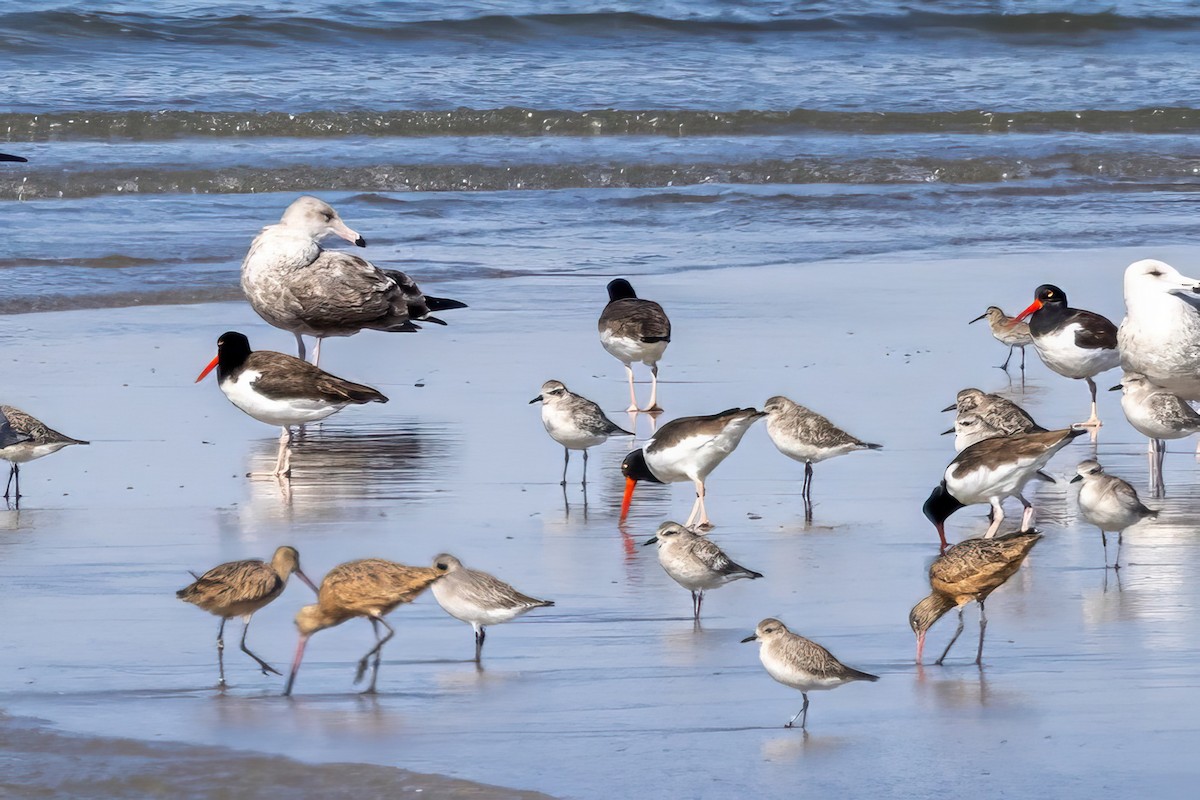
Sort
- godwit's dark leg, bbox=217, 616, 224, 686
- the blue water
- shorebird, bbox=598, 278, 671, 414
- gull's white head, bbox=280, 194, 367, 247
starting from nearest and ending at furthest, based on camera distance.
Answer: godwit's dark leg, bbox=217, 616, 224, 686
shorebird, bbox=598, 278, 671, 414
gull's white head, bbox=280, 194, 367, 247
the blue water

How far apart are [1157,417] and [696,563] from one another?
306 centimetres

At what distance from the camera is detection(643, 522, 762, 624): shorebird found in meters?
6.52

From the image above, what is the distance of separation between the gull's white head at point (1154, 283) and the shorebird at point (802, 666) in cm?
487

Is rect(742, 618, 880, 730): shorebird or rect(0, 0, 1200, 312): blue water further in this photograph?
rect(0, 0, 1200, 312): blue water

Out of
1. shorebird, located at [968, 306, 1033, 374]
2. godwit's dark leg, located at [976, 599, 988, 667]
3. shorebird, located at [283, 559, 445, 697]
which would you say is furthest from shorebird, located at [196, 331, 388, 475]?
shorebird, located at [968, 306, 1033, 374]

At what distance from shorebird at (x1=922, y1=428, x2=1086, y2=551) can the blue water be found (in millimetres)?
7013

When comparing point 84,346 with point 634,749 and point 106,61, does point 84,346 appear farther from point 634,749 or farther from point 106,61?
point 106,61

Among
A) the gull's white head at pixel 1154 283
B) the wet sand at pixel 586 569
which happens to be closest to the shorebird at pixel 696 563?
the wet sand at pixel 586 569

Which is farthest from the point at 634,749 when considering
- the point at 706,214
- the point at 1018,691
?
the point at 706,214

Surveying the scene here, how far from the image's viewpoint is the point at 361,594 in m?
5.90

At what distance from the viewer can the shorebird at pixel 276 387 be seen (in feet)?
29.8

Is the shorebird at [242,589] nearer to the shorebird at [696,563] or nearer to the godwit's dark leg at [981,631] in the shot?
the shorebird at [696,563]

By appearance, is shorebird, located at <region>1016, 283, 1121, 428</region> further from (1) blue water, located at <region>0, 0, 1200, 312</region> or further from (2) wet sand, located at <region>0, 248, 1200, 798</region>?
(1) blue water, located at <region>0, 0, 1200, 312</region>

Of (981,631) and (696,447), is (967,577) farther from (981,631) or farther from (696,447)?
(696,447)
